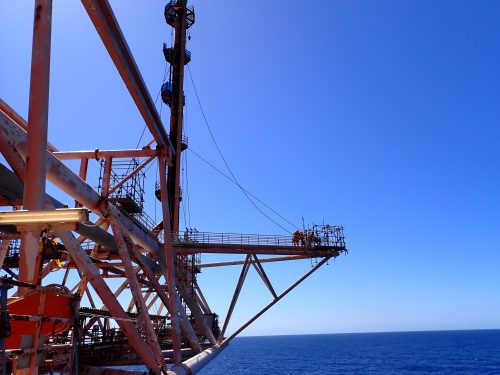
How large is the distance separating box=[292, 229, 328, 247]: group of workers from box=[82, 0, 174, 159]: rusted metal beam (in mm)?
12295

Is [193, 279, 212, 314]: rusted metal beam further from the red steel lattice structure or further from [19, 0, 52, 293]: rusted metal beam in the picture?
[19, 0, 52, 293]: rusted metal beam

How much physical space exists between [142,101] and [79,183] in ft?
11.0

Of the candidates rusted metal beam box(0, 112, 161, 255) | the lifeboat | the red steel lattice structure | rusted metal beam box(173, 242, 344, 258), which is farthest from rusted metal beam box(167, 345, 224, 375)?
the lifeboat

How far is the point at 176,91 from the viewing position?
30.1 m

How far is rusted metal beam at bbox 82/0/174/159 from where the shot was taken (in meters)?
10.2

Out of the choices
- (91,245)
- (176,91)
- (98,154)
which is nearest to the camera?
(98,154)

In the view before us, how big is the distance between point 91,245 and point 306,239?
12.0 metres

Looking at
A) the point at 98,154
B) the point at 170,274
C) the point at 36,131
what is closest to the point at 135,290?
the point at 170,274

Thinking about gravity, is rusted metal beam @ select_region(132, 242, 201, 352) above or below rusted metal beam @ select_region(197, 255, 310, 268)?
below

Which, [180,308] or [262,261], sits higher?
[262,261]

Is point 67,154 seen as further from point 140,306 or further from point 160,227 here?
point 160,227

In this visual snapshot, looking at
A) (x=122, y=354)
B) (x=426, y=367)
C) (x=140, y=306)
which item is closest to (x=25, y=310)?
(x=140, y=306)

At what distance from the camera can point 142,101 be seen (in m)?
13.7

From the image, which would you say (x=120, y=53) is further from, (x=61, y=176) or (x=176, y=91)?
(x=176, y=91)
